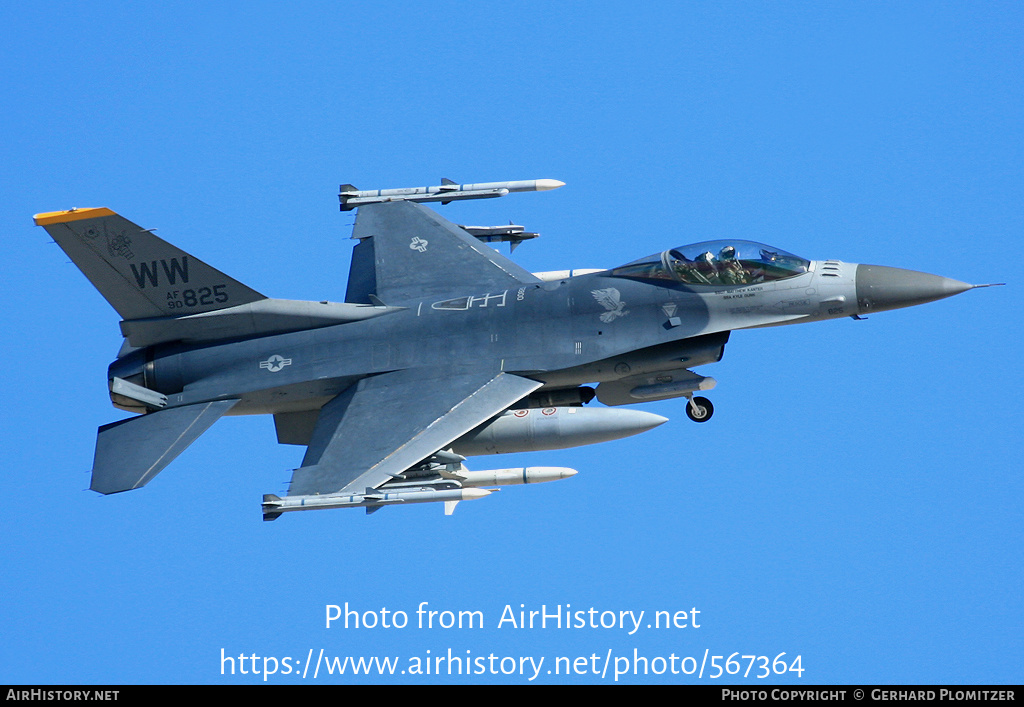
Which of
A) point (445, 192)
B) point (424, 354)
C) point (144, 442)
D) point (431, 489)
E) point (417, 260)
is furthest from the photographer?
point (445, 192)

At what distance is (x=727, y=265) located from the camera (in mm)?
23266

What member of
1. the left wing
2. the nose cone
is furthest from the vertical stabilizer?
the nose cone

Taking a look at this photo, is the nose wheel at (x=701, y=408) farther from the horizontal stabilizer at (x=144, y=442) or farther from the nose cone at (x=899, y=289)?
the horizontal stabilizer at (x=144, y=442)

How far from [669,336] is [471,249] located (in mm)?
4796

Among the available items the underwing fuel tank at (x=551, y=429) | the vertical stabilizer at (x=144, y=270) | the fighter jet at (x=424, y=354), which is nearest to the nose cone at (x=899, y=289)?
the fighter jet at (x=424, y=354)

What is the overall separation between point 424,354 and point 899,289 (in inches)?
285

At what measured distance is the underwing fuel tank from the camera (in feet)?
76.9

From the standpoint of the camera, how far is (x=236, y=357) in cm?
2453

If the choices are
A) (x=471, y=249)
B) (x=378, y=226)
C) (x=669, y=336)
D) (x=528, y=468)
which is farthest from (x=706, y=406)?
(x=378, y=226)

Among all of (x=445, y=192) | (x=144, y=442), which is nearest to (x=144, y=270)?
(x=144, y=442)

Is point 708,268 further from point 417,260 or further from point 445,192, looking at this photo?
point 445,192

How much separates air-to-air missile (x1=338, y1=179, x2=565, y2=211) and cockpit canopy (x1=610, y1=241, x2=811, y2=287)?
16.8ft

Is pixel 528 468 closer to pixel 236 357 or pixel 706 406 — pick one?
pixel 706 406
